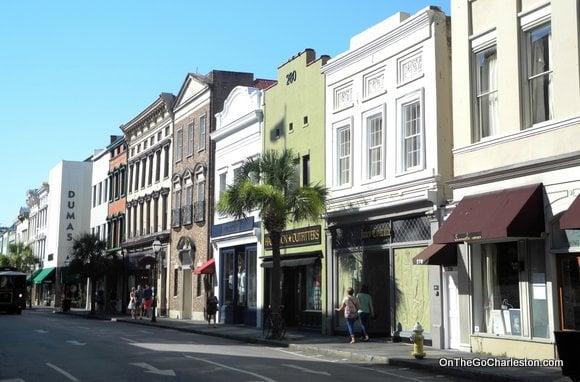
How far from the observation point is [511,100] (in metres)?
16.5

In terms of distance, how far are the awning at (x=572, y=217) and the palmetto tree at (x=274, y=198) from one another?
380 inches

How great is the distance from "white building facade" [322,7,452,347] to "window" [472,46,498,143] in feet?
5.36

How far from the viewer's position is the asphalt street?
44.0ft

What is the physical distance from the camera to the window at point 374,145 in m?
22.3

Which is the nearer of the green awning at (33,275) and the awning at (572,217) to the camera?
the awning at (572,217)

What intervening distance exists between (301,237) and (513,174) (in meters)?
11.5

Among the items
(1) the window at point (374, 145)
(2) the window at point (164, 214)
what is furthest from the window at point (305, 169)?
(2) the window at point (164, 214)

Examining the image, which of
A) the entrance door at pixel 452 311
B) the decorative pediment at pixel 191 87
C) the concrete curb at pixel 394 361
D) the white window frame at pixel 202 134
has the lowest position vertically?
the concrete curb at pixel 394 361

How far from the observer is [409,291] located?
67.6 ft

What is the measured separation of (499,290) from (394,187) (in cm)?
494

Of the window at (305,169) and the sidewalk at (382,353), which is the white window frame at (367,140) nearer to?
the window at (305,169)

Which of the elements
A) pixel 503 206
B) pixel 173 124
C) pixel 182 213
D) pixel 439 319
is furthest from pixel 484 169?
pixel 173 124

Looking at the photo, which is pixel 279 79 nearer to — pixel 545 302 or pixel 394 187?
pixel 394 187

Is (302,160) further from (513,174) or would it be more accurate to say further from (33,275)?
(33,275)
